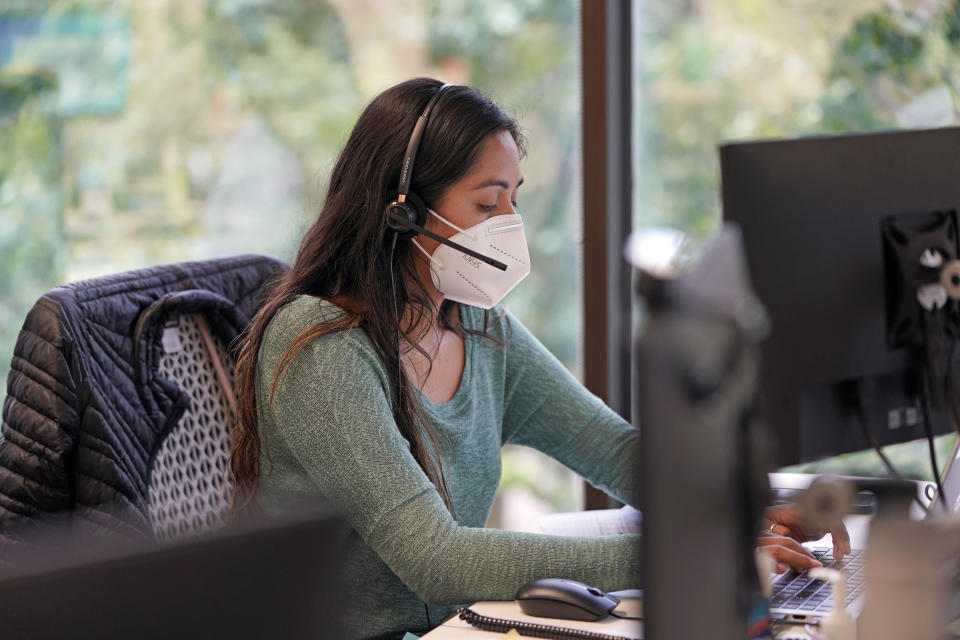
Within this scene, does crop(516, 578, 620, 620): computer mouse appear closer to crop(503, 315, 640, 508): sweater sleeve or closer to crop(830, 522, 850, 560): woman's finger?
crop(830, 522, 850, 560): woman's finger

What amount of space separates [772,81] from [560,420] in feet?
3.28

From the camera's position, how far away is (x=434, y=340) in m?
1.59

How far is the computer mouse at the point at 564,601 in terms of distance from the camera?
3.71 ft

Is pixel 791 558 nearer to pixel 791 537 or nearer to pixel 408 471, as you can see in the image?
pixel 791 537

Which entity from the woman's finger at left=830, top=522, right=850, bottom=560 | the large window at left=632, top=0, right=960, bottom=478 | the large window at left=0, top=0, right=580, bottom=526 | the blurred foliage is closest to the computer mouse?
the woman's finger at left=830, top=522, right=850, bottom=560

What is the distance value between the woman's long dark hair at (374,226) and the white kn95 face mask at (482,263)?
0.06m

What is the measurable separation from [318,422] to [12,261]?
166cm

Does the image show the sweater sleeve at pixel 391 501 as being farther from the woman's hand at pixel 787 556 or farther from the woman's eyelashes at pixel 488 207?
the woman's eyelashes at pixel 488 207

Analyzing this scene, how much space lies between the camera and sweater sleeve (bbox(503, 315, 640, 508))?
1682 mm

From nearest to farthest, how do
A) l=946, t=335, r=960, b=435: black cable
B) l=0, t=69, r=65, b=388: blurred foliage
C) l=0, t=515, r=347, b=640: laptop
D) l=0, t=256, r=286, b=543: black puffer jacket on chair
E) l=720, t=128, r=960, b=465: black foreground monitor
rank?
l=0, t=515, r=347, b=640: laptop → l=720, t=128, r=960, b=465: black foreground monitor → l=946, t=335, r=960, b=435: black cable → l=0, t=256, r=286, b=543: black puffer jacket on chair → l=0, t=69, r=65, b=388: blurred foliage

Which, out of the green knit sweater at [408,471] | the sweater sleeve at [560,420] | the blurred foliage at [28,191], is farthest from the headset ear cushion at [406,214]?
the blurred foliage at [28,191]

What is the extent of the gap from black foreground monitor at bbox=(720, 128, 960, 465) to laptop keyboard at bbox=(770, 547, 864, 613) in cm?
15

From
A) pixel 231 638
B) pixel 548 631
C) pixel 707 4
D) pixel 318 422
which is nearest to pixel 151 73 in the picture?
pixel 707 4

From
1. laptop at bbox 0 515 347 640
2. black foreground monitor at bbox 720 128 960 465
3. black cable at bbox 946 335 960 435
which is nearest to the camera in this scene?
laptop at bbox 0 515 347 640
